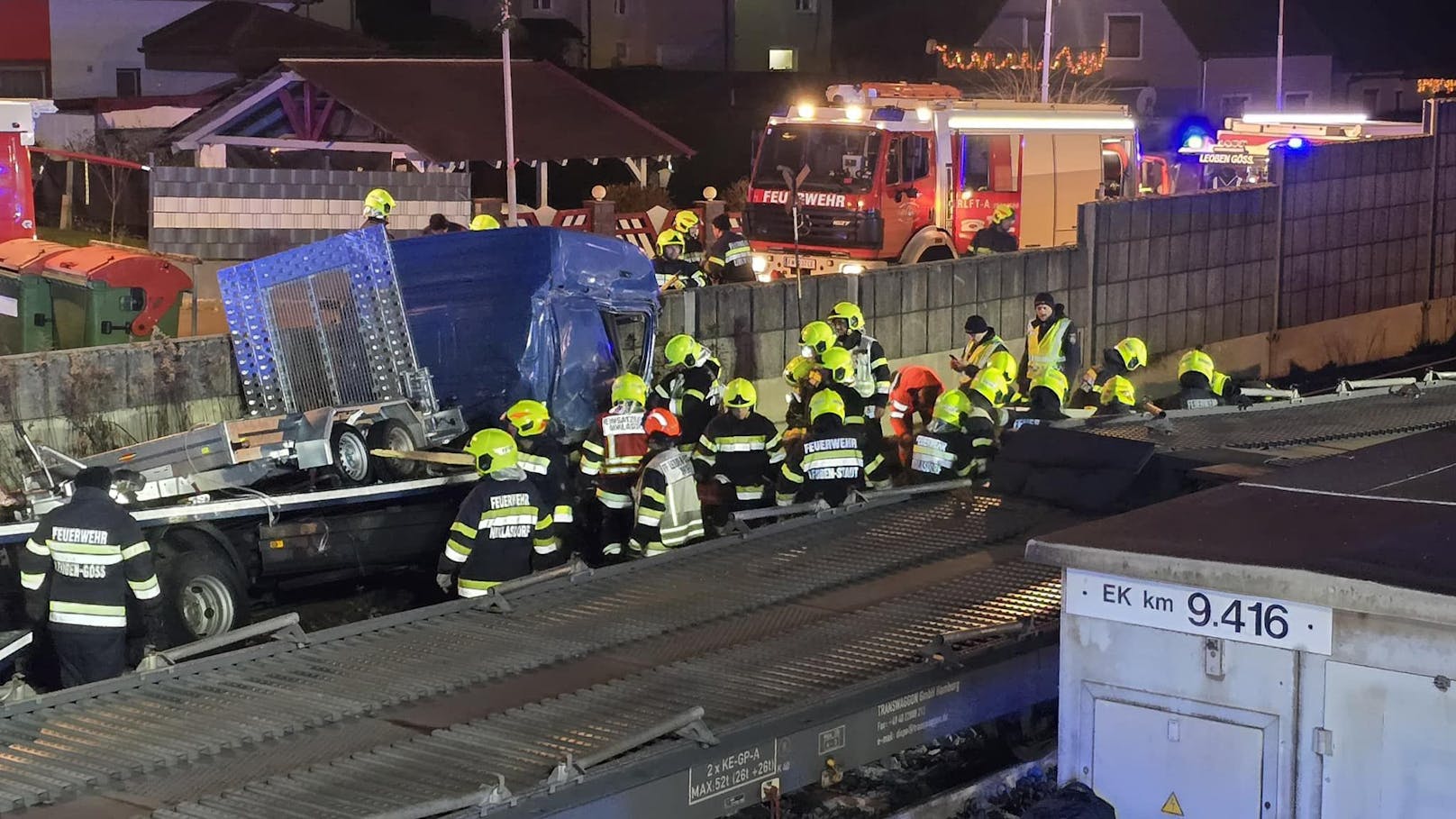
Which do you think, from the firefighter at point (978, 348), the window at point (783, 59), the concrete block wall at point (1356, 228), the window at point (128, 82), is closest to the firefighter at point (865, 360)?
the firefighter at point (978, 348)

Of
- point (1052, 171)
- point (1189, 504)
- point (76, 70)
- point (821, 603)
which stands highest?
point (76, 70)

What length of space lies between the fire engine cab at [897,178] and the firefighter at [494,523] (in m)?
9.97

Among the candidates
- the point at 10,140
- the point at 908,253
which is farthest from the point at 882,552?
the point at 908,253

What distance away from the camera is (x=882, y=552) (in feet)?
30.6

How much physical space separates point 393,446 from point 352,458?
0.34 metres

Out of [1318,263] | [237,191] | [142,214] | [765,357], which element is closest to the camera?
[765,357]

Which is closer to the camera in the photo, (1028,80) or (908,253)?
(908,253)

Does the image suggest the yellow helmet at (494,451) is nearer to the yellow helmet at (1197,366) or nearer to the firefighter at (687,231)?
the yellow helmet at (1197,366)

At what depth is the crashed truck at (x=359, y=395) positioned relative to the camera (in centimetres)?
985

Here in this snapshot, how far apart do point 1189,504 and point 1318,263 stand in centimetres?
1495

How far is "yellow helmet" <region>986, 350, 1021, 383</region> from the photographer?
12.2 metres

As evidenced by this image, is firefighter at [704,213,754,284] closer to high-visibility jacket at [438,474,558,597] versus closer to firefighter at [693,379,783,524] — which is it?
firefighter at [693,379,783,524]

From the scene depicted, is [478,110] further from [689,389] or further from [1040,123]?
[689,389]

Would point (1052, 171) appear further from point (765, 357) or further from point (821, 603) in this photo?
point (821, 603)
